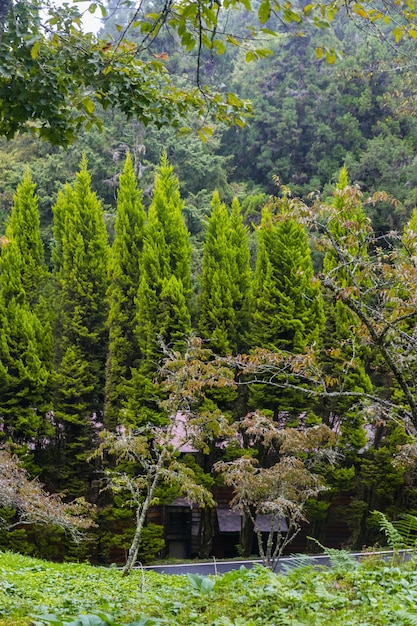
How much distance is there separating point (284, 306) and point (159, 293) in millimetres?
3351

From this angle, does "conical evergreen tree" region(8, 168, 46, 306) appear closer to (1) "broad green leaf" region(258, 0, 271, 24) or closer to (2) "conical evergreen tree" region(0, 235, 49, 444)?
(2) "conical evergreen tree" region(0, 235, 49, 444)

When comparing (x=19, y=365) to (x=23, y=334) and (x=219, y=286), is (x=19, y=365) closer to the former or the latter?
(x=23, y=334)

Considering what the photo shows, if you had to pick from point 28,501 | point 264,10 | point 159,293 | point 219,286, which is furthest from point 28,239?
point 264,10

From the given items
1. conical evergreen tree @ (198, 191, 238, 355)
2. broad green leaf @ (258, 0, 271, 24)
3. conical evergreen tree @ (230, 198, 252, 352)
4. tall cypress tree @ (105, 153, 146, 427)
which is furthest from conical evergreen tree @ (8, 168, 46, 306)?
broad green leaf @ (258, 0, 271, 24)

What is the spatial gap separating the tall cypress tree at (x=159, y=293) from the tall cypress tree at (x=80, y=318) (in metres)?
1.18

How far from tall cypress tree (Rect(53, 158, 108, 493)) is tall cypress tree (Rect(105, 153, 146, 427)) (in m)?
0.35

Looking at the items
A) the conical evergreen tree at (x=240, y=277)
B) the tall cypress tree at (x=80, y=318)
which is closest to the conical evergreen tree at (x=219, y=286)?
the conical evergreen tree at (x=240, y=277)

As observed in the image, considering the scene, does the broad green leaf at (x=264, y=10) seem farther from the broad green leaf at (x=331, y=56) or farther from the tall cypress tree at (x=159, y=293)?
the tall cypress tree at (x=159, y=293)

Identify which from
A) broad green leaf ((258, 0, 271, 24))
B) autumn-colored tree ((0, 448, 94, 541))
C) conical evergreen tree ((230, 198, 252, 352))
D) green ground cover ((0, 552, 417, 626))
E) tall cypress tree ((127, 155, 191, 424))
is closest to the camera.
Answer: broad green leaf ((258, 0, 271, 24))

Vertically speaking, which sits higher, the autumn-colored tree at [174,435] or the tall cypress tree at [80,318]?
the tall cypress tree at [80,318]

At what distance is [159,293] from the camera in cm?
1442

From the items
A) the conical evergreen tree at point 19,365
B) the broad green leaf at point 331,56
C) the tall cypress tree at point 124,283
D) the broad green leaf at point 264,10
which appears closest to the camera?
the broad green leaf at point 264,10

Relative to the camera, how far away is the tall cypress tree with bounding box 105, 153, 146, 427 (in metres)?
14.3

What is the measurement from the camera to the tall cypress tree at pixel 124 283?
47.1ft
